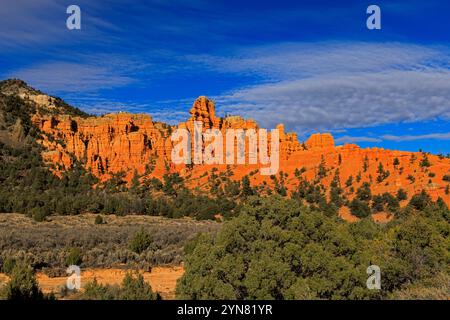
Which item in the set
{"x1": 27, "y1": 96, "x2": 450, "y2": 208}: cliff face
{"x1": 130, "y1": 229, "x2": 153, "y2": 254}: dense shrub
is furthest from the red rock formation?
{"x1": 130, "y1": 229, "x2": 153, "y2": 254}: dense shrub

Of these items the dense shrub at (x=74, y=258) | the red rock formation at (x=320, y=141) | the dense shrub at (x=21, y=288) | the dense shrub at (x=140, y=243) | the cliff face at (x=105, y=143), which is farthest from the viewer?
the cliff face at (x=105, y=143)

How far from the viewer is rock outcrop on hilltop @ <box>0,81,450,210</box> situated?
217 ft

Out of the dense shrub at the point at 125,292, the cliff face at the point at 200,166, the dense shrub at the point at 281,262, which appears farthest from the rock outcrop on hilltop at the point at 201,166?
the dense shrub at the point at 125,292

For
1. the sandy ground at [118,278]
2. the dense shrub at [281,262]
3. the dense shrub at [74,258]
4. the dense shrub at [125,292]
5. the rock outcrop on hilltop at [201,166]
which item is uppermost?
the rock outcrop on hilltop at [201,166]

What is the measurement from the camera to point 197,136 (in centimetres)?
9738

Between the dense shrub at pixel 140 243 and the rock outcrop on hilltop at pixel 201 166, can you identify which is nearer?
the dense shrub at pixel 140 243

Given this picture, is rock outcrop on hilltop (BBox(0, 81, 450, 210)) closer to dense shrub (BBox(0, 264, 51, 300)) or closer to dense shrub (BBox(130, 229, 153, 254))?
dense shrub (BBox(130, 229, 153, 254))

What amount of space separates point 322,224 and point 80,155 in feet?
293

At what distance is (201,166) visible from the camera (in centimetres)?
8912

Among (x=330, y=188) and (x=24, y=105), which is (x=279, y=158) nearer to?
(x=330, y=188)

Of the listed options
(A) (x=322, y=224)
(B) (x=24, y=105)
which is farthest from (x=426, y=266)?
(B) (x=24, y=105)

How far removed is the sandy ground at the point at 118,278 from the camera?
19.4 metres

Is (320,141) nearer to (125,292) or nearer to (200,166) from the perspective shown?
(200,166)

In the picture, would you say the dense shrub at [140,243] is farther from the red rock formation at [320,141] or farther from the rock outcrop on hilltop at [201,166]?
the red rock formation at [320,141]
